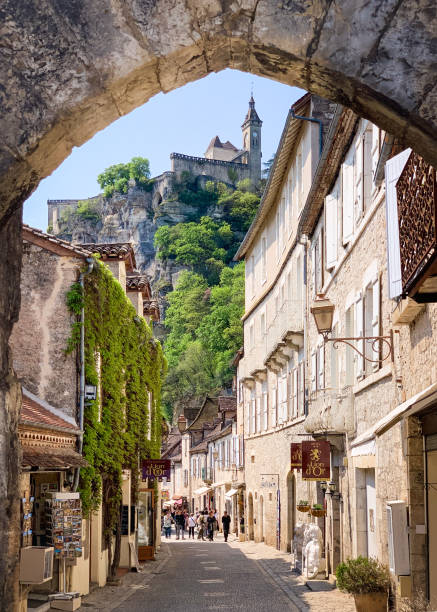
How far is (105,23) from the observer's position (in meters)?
3.61

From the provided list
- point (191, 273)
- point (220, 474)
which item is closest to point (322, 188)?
point (220, 474)

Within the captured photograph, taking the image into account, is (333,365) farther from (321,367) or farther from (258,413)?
(258,413)

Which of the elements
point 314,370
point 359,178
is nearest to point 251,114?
point 314,370

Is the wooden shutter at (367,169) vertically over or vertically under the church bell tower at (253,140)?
under

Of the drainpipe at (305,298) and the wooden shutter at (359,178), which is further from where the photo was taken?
the drainpipe at (305,298)

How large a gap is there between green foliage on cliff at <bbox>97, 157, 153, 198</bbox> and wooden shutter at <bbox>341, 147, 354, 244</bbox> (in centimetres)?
9622

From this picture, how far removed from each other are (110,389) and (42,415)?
3.98 meters

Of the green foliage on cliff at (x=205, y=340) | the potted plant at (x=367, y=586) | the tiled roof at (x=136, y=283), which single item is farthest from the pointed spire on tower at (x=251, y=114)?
the potted plant at (x=367, y=586)

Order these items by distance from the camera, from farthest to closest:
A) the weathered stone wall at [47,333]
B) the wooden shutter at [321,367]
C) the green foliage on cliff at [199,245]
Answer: the green foliage on cliff at [199,245] < the wooden shutter at [321,367] < the weathered stone wall at [47,333]

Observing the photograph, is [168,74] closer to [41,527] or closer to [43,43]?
[43,43]

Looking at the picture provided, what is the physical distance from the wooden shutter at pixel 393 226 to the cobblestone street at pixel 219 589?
7.09 m

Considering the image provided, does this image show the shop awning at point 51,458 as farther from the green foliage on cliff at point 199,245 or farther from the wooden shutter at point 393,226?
the green foliage on cliff at point 199,245

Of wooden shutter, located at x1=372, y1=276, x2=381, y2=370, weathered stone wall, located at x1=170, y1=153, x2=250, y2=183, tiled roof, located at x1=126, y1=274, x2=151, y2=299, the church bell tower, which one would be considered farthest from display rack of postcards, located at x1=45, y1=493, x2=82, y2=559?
the church bell tower

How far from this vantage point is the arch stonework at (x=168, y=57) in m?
3.44
